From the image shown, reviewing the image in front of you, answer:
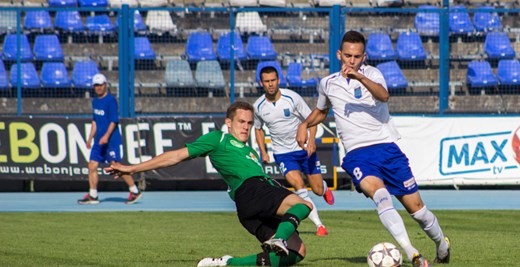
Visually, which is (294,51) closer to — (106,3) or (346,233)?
(106,3)

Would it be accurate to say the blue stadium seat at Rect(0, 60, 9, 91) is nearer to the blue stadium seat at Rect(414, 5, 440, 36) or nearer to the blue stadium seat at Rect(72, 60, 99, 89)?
the blue stadium seat at Rect(72, 60, 99, 89)

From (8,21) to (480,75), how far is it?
10.3 m

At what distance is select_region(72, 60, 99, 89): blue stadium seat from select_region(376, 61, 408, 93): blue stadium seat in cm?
619

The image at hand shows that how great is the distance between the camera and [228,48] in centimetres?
2131

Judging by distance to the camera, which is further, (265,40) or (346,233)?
(265,40)

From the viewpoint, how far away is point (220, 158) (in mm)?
8719

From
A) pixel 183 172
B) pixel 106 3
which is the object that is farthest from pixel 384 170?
pixel 106 3

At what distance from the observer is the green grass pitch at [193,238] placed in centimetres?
946

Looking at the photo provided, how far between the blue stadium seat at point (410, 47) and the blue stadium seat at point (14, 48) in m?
8.07

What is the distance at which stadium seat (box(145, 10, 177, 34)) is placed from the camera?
2120 centimetres

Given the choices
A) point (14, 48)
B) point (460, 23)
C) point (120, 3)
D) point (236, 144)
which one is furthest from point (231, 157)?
point (120, 3)

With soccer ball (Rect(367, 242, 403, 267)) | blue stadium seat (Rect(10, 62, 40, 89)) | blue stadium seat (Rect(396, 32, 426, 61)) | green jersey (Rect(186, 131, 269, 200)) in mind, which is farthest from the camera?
blue stadium seat (Rect(396, 32, 426, 61))

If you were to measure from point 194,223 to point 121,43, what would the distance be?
25.8 feet

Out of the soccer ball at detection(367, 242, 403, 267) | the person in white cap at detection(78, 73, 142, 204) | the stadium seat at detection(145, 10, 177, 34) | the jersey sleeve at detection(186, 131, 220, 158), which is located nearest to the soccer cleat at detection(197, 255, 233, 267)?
the jersey sleeve at detection(186, 131, 220, 158)
